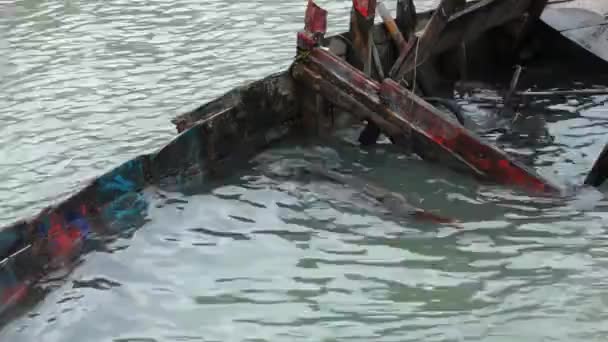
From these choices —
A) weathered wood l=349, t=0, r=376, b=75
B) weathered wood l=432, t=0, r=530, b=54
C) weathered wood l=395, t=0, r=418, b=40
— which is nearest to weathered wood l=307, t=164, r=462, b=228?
weathered wood l=349, t=0, r=376, b=75

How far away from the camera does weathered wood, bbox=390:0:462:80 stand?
24.8ft

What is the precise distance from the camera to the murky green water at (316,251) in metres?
5.09

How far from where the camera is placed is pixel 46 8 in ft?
49.3

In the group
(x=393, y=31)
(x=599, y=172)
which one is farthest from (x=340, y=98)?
(x=599, y=172)

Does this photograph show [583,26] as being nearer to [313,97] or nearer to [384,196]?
[313,97]

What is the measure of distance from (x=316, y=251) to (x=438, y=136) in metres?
1.55

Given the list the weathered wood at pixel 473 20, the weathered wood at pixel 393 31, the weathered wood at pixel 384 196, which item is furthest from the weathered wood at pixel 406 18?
the weathered wood at pixel 384 196

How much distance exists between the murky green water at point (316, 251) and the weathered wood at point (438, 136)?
0.18 metres

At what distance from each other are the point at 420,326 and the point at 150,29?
953 centimetres

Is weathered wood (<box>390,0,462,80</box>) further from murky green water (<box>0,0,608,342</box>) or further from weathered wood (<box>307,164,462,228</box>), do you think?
weathered wood (<box>307,164,462,228</box>)

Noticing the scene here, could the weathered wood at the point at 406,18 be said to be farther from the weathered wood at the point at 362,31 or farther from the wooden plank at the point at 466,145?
the wooden plank at the point at 466,145

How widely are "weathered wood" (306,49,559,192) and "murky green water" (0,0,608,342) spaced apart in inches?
7.3

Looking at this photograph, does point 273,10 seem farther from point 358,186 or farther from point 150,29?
point 358,186

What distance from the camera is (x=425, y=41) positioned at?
7.64 m
